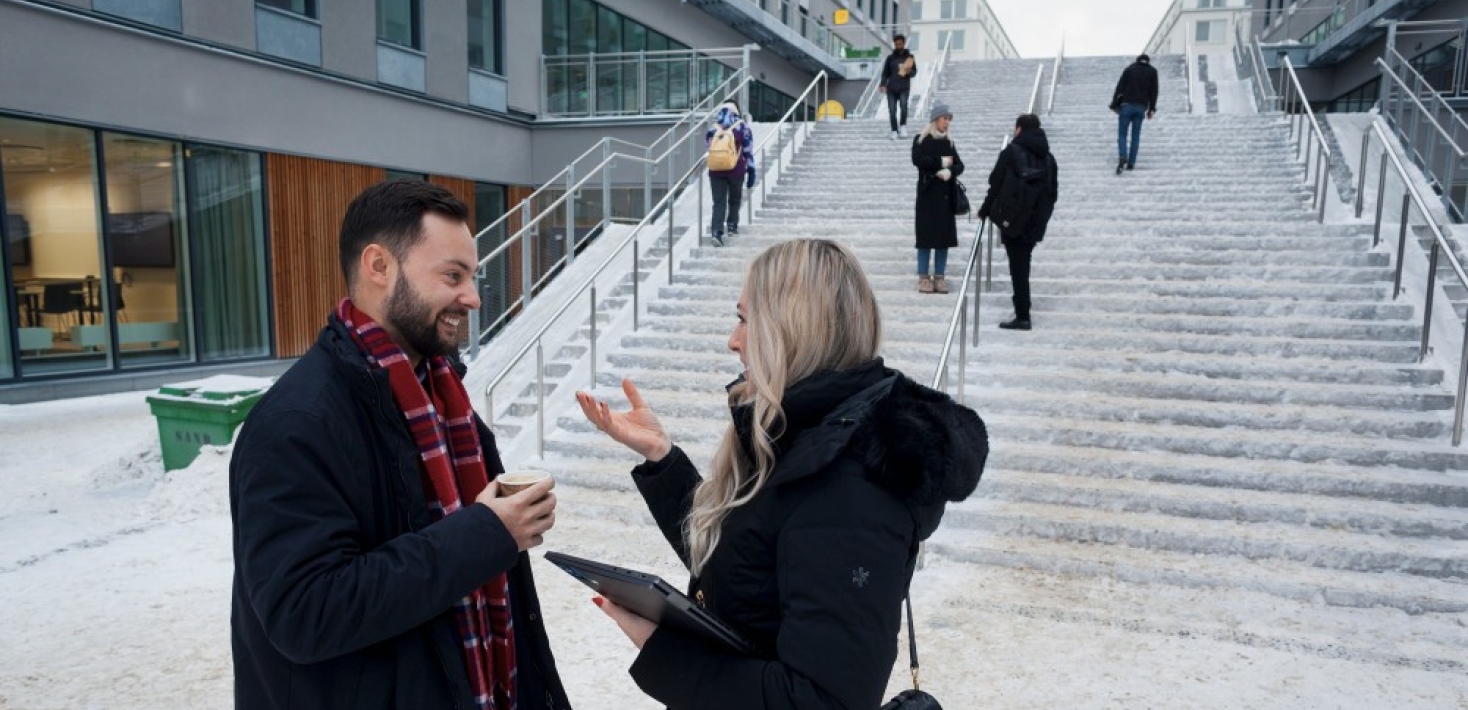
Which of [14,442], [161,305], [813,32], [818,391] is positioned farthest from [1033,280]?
[813,32]

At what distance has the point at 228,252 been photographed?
1210 cm

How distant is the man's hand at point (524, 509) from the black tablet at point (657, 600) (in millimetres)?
84

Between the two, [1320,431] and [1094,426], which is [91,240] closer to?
[1094,426]

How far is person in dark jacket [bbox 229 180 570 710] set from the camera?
58.2 inches

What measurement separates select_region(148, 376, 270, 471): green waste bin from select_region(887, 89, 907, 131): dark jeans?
9737mm

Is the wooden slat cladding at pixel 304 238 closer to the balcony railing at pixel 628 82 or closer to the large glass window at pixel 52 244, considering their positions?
the large glass window at pixel 52 244

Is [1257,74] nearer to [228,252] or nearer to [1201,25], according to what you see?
[228,252]

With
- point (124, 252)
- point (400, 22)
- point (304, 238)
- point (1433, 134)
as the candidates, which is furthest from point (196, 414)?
point (1433, 134)

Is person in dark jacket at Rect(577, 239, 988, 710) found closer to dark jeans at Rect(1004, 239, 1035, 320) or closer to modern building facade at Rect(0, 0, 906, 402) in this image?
dark jeans at Rect(1004, 239, 1035, 320)

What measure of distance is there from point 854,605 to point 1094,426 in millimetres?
5343

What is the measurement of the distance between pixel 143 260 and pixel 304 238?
2.28 meters

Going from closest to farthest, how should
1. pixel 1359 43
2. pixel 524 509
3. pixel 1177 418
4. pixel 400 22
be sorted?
pixel 524 509 → pixel 1177 418 → pixel 400 22 → pixel 1359 43

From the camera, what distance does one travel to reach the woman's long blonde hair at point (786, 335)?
5.54 feet

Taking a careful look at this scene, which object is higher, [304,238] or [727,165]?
[727,165]
